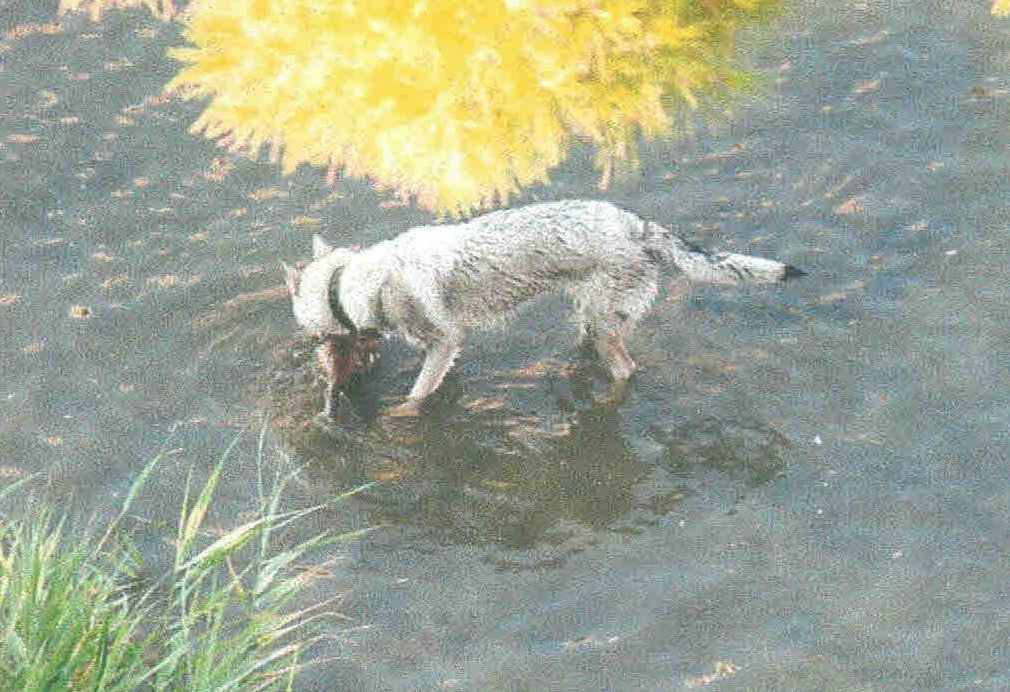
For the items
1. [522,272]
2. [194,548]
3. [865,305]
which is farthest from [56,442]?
[865,305]

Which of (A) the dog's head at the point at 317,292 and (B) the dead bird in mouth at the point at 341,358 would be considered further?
(B) the dead bird in mouth at the point at 341,358

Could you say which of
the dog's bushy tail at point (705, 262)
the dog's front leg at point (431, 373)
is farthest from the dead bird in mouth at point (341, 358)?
the dog's bushy tail at point (705, 262)

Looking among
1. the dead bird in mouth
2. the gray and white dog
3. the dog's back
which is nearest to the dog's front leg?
the gray and white dog

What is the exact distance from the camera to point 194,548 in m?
8.12

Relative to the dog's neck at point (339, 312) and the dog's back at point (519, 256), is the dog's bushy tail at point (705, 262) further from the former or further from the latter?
the dog's neck at point (339, 312)

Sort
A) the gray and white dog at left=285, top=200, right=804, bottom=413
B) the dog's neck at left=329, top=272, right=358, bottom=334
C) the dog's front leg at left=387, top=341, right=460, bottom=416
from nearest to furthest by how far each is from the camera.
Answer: the dog's neck at left=329, top=272, right=358, bottom=334, the gray and white dog at left=285, top=200, right=804, bottom=413, the dog's front leg at left=387, top=341, right=460, bottom=416

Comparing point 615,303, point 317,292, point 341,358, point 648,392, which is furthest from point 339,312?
point 648,392

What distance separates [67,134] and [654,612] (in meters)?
5.89

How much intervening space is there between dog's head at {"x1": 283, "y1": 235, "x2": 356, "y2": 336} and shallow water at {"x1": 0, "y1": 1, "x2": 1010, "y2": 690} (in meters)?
0.60

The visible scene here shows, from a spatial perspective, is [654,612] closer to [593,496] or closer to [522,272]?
[593,496]

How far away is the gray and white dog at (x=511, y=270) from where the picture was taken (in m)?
8.49

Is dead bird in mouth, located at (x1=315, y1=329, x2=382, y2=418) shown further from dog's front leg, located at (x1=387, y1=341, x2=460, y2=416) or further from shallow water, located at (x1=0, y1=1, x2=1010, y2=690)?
dog's front leg, located at (x1=387, y1=341, x2=460, y2=416)

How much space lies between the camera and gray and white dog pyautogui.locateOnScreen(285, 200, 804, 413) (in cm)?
849

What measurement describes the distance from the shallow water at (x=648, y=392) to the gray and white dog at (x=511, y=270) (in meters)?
0.47
